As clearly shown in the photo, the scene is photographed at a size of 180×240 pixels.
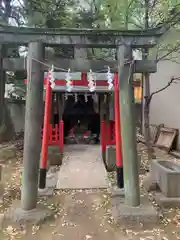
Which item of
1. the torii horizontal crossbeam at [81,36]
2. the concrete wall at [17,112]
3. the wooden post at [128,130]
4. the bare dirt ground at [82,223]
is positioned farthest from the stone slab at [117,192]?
the concrete wall at [17,112]

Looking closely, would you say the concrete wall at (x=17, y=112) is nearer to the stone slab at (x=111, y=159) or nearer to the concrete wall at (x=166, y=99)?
the stone slab at (x=111, y=159)

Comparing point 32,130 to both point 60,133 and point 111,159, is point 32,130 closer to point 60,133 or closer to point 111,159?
point 111,159

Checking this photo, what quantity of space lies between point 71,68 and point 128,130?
1558 millimetres

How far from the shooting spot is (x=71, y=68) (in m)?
4.43

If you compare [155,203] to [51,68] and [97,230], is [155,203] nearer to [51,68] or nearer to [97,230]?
[97,230]

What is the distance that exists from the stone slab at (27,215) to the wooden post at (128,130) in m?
1.50

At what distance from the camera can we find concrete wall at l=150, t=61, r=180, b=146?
9.77m

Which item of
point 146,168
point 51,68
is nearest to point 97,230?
point 51,68

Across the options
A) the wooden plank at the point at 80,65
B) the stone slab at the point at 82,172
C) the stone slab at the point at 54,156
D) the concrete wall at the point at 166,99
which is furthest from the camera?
the concrete wall at the point at 166,99

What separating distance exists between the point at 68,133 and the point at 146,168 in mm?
5327

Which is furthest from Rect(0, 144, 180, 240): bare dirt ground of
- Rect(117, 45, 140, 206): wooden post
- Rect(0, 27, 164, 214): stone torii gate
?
Rect(117, 45, 140, 206): wooden post

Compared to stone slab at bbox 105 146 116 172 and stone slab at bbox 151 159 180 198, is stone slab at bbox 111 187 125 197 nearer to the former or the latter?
stone slab at bbox 151 159 180 198

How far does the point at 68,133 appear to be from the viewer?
471 inches

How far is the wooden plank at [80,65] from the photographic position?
173 inches
